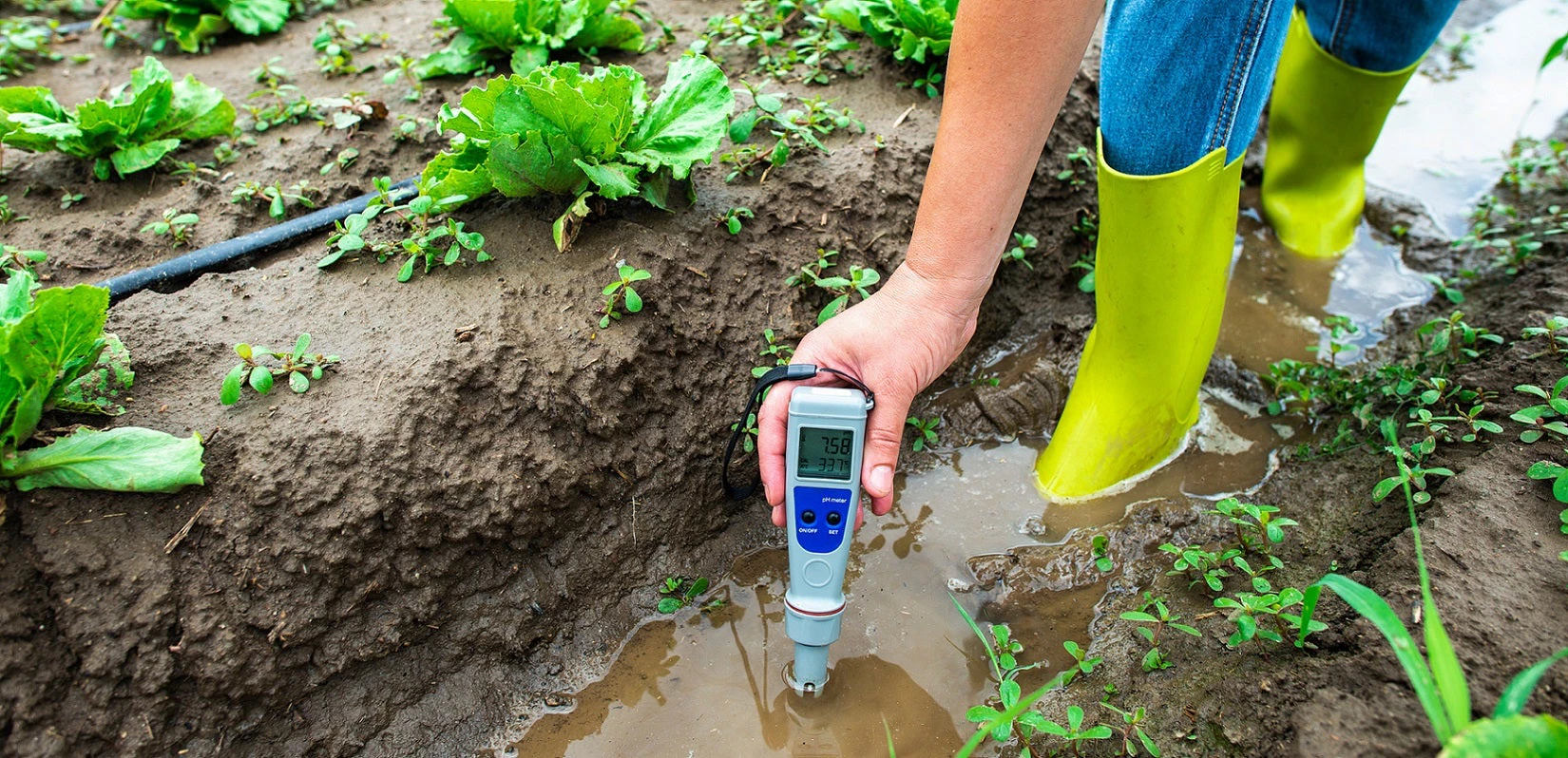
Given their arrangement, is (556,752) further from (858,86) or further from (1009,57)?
(858,86)

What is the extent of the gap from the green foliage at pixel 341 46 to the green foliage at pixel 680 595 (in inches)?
86.8

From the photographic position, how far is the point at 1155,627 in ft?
6.09

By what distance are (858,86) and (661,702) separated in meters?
2.05

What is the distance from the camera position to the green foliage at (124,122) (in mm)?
2383

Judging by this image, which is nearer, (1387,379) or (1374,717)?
(1374,717)

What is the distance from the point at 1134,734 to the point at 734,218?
1.47 m

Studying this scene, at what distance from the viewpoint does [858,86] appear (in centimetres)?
292

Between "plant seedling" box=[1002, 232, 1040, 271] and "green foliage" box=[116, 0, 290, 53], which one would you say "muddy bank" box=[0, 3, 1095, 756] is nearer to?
"plant seedling" box=[1002, 232, 1040, 271]

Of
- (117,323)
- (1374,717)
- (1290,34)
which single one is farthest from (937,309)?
(1290,34)

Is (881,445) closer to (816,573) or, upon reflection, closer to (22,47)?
(816,573)

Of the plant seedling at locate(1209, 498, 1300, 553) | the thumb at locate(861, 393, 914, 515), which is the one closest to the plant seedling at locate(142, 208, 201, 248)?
the thumb at locate(861, 393, 914, 515)

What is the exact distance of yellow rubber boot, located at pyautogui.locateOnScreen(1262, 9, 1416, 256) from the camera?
2.76 m

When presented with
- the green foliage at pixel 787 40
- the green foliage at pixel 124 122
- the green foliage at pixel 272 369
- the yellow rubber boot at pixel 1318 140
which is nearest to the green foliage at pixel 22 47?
the green foliage at pixel 124 122

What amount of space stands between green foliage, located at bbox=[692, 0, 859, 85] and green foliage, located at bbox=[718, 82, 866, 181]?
0.63 feet
